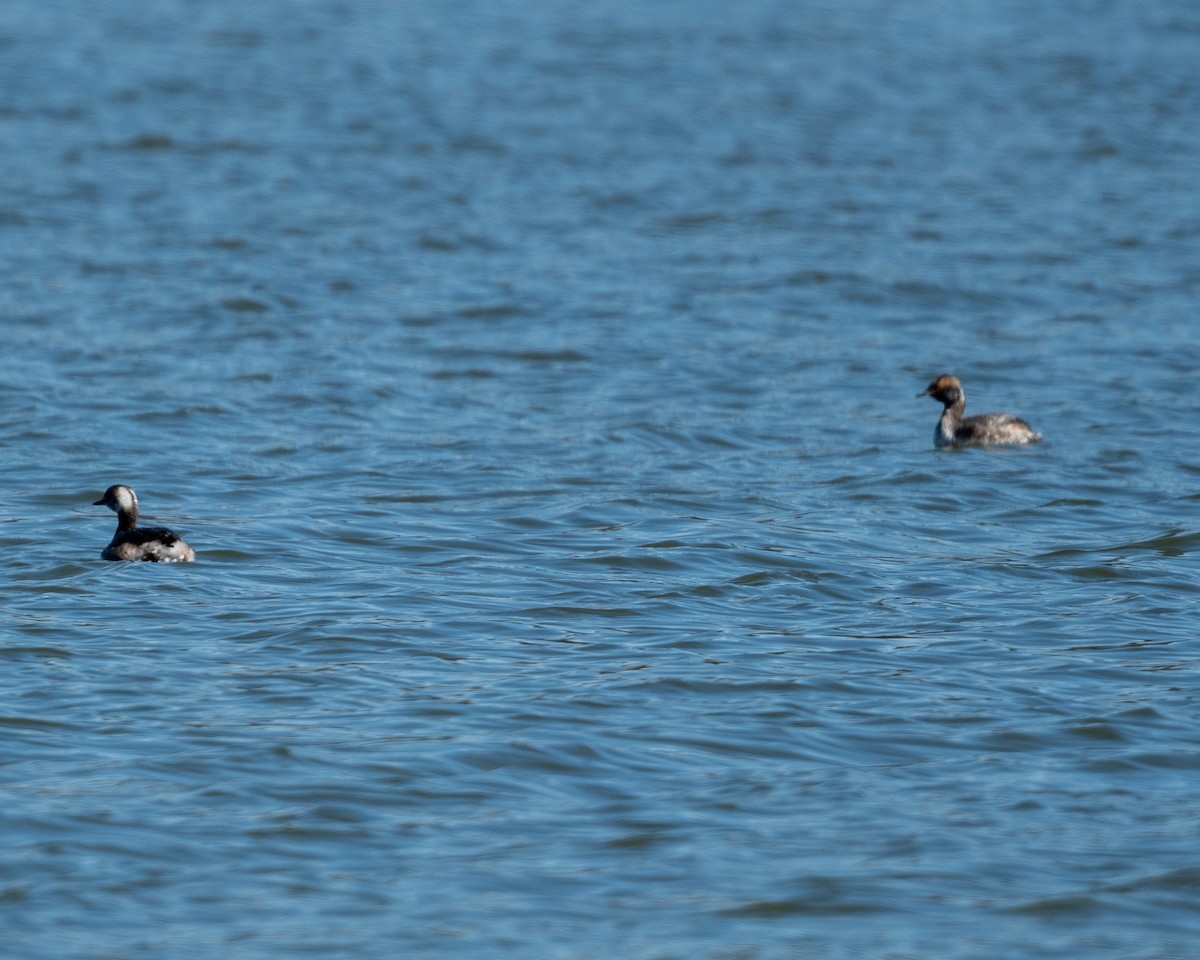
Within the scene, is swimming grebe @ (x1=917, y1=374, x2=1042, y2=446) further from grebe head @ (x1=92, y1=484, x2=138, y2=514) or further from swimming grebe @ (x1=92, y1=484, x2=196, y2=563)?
grebe head @ (x1=92, y1=484, x2=138, y2=514)

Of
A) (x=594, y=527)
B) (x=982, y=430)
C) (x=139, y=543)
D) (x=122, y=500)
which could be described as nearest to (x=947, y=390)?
(x=982, y=430)

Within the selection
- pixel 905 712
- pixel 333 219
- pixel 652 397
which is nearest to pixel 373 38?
pixel 333 219

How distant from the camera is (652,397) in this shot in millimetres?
17891

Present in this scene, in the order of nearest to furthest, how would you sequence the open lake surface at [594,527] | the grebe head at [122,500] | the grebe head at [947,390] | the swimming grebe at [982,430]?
the open lake surface at [594,527] → the grebe head at [122,500] → the swimming grebe at [982,430] → the grebe head at [947,390]

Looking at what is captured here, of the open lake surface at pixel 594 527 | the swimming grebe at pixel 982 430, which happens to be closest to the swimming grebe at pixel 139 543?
the open lake surface at pixel 594 527

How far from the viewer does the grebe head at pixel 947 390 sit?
56.6 feet

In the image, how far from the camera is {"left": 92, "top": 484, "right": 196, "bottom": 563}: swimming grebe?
39.8 feet

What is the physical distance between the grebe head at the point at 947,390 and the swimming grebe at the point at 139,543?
293 inches

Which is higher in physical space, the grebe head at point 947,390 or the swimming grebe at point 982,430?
the grebe head at point 947,390

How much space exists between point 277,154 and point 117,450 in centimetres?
1438

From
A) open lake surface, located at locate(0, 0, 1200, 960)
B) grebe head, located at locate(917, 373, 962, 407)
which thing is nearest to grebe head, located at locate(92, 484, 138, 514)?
open lake surface, located at locate(0, 0, 1200, 960)

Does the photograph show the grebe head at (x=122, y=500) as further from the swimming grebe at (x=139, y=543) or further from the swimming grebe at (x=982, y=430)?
the swimming grebe at (x=982, y=430)

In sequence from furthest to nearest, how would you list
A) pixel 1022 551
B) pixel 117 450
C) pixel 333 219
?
1. pixel 333 219
2. pixel 117 450
3. pixel 1022 551

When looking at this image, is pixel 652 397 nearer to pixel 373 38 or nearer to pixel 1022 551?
pixel 1022 551
